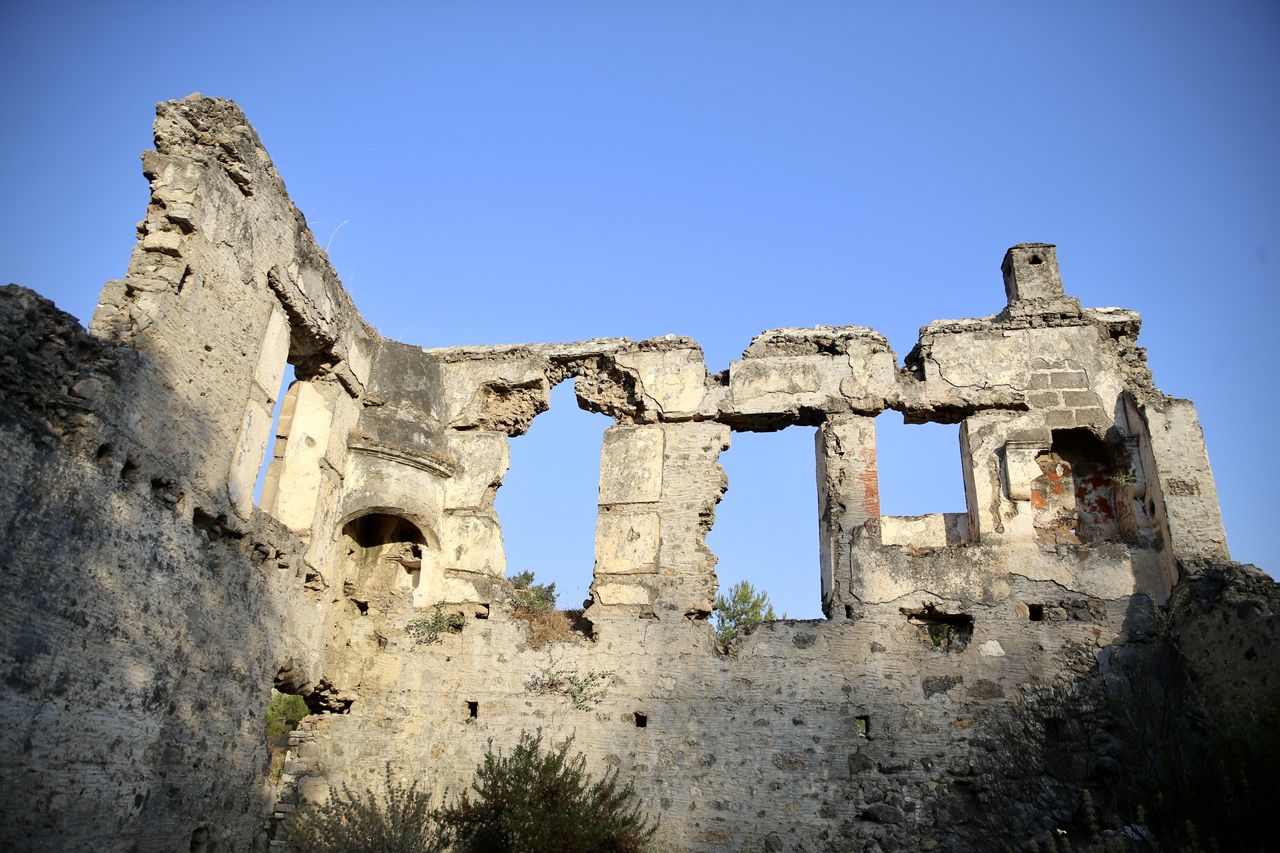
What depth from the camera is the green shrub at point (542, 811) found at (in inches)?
306

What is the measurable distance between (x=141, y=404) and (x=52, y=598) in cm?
148

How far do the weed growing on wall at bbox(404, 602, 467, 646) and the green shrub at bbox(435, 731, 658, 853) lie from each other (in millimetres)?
1388

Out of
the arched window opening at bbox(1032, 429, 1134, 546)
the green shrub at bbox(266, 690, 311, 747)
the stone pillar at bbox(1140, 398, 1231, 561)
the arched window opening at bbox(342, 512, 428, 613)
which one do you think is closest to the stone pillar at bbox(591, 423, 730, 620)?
the arched window opening at bbox(342, 512, 428, 613)

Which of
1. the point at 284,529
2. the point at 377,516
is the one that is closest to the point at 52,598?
the point at 284,529

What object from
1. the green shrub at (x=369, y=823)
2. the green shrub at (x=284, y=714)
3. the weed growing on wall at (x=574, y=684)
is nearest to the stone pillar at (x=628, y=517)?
the weed growing on wall at (x=574, y=684)

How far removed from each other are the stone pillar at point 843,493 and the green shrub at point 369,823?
156 inches

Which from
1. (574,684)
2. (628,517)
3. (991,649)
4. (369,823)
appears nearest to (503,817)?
(369,823)

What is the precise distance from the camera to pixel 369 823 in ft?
26.3

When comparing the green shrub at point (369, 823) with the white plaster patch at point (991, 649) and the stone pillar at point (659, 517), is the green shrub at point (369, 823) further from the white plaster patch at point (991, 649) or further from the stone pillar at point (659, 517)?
the white plaster patch at point (991, 649)

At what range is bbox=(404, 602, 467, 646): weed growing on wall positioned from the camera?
9.44 m

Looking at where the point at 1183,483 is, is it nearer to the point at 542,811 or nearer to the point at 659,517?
the point at 659,517

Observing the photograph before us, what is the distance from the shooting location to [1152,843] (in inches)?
263

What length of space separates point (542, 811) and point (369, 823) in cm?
140

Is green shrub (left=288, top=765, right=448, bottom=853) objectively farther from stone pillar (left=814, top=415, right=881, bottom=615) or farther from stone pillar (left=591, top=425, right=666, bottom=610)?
stone pillar (left=814, top=415, right=881, bottom=615)
